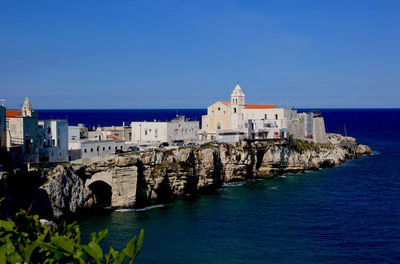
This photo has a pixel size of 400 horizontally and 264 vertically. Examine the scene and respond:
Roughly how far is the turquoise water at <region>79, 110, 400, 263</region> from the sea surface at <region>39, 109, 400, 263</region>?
0.08 metres

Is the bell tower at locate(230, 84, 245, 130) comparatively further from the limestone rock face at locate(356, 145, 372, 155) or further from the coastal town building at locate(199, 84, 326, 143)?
the limestone rock face at locate(356, 145, 372, 155)

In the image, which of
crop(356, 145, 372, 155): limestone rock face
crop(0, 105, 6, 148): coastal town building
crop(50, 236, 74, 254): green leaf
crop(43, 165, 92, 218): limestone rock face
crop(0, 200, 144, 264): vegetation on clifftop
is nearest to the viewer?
crop(0, 200, 144, 264): vegetation on clifftop

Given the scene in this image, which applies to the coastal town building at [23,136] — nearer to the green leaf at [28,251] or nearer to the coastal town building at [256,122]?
the coastal town building at [256,122]

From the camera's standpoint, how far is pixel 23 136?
53.7 metres

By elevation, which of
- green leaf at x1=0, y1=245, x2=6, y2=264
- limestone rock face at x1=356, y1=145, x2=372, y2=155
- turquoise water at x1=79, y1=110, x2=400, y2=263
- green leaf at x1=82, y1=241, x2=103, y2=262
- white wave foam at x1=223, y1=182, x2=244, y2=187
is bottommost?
turquoise water at x1=79, y1=110, x2=400, y2=263

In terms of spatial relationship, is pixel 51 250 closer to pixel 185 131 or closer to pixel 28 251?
pixel 28 251

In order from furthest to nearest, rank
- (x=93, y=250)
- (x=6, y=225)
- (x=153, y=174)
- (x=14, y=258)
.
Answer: (x=153, y=174) → (x=6, y=225) → (x=93, y=250) → (x=14, y=258)

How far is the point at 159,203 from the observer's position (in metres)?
55.8

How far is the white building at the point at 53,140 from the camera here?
57094 mm

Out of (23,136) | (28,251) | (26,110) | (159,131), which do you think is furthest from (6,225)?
(159,131)

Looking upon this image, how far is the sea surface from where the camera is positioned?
37.3m

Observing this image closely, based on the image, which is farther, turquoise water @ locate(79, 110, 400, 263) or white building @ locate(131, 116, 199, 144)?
white building @ locate(131, 116, 199, 144)

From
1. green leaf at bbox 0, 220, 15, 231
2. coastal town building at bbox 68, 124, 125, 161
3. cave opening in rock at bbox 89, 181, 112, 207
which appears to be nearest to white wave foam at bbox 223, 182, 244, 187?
coastal town building at bbox 68, 124, 125, 161

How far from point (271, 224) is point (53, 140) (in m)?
30.4
